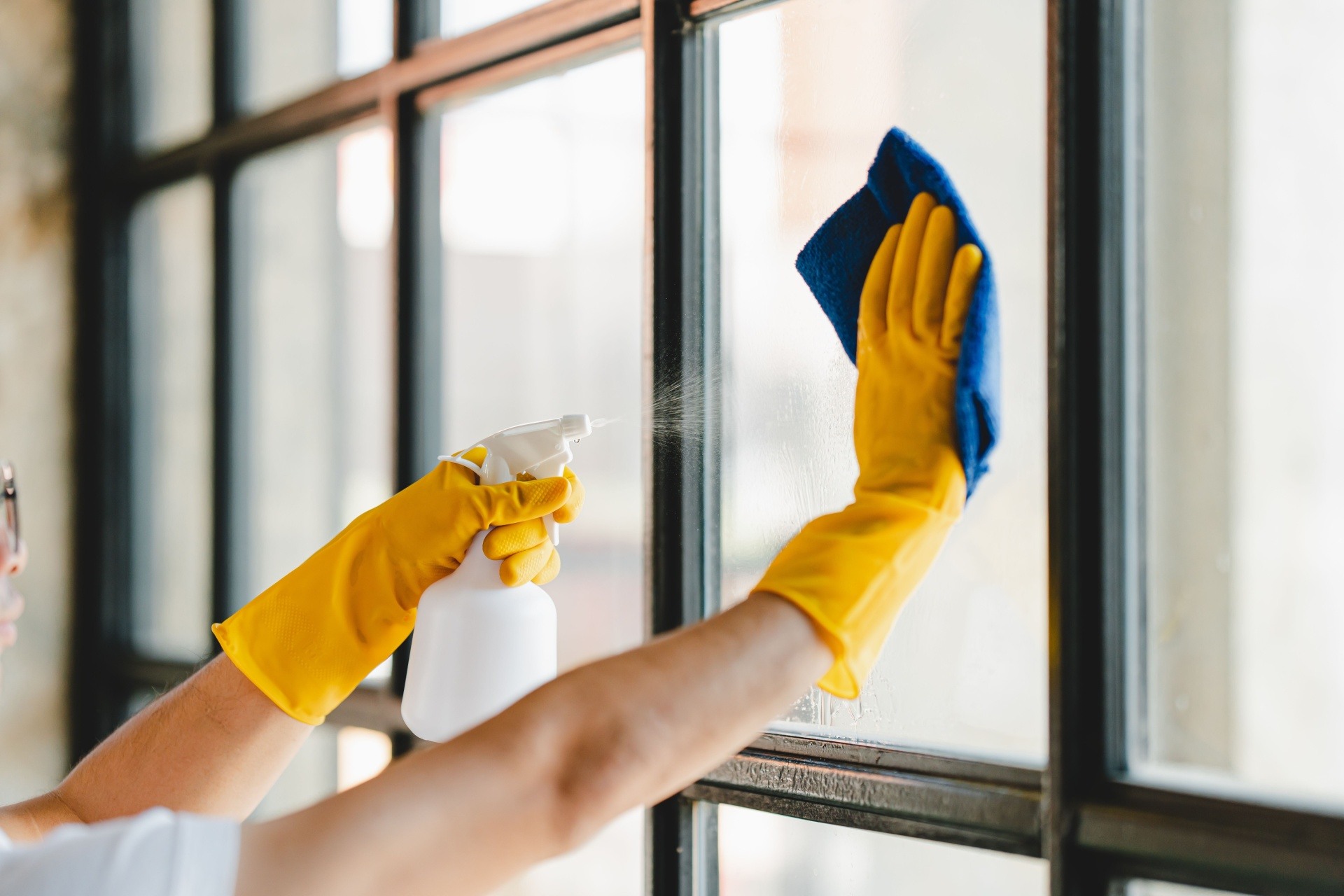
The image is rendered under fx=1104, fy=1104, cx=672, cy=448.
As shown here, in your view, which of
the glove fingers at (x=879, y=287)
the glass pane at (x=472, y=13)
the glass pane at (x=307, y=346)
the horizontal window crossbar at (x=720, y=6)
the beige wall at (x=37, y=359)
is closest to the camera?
the glove fingers at (x=879, y=287)

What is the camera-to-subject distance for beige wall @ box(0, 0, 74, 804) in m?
2.13

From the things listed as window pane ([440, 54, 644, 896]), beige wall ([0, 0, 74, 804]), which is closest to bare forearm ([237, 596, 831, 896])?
window pane ([440, 54, 644, 896])

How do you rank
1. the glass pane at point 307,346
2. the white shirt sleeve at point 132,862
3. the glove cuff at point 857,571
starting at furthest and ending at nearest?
the glass pane at point 307,346, the glove cuff at point 857,571, the white shirt sleeve at point 132,862

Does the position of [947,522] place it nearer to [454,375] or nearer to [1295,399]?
[1295,399]

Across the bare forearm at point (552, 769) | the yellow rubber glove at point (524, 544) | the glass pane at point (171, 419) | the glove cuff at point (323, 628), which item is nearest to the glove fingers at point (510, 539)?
the yellow rubber glove at point (524, 544)

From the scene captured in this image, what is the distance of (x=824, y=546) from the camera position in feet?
2.64

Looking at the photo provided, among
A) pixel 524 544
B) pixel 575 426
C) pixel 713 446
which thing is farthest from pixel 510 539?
pixel 713 446

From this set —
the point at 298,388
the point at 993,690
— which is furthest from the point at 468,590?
the point at 298,388

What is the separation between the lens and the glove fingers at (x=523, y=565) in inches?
39.4

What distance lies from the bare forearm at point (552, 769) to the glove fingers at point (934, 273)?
0.24m

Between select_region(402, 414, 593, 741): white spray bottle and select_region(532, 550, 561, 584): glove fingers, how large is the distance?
0.03m

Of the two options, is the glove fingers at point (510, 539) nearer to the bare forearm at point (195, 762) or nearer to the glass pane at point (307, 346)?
the bare forearm at point (195, 762)

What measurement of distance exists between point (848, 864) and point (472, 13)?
4.09ft

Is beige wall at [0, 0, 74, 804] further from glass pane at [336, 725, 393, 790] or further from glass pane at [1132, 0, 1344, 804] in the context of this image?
glass pane at [1132, 0, 1344, 804]
